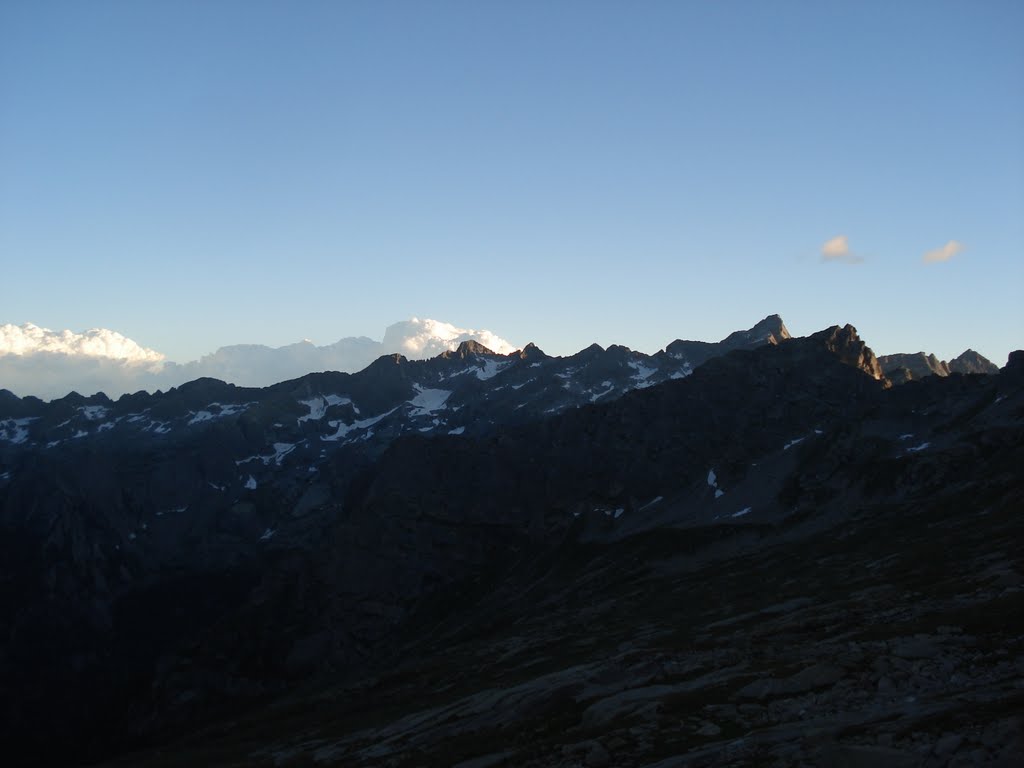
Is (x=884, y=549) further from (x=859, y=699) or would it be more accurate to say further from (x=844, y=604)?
(x=859, y=699)

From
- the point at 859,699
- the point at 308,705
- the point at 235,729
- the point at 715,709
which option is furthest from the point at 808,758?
the point at 235,729

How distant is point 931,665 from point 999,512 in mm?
100486

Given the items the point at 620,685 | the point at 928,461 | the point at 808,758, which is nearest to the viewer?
the point at 808,758

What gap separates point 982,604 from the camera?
6038 cm

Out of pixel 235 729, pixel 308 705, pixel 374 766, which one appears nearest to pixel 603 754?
pixel 374 766

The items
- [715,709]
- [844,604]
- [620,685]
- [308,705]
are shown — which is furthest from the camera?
[308,705]

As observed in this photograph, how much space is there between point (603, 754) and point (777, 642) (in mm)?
31858

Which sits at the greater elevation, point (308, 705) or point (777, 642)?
point (777, 642)

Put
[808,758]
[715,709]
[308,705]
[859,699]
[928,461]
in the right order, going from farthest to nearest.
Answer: [928,461], [308,705], [715,709], [859,699], [808,758]

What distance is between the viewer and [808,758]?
3400cm

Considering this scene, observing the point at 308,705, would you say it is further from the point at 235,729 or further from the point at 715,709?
the point at 715,709

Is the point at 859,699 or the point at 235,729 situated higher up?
the point at 859,699

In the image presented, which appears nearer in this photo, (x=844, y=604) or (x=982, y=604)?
(x=982, y=604)

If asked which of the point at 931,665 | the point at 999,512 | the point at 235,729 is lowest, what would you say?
the point at 235,729
